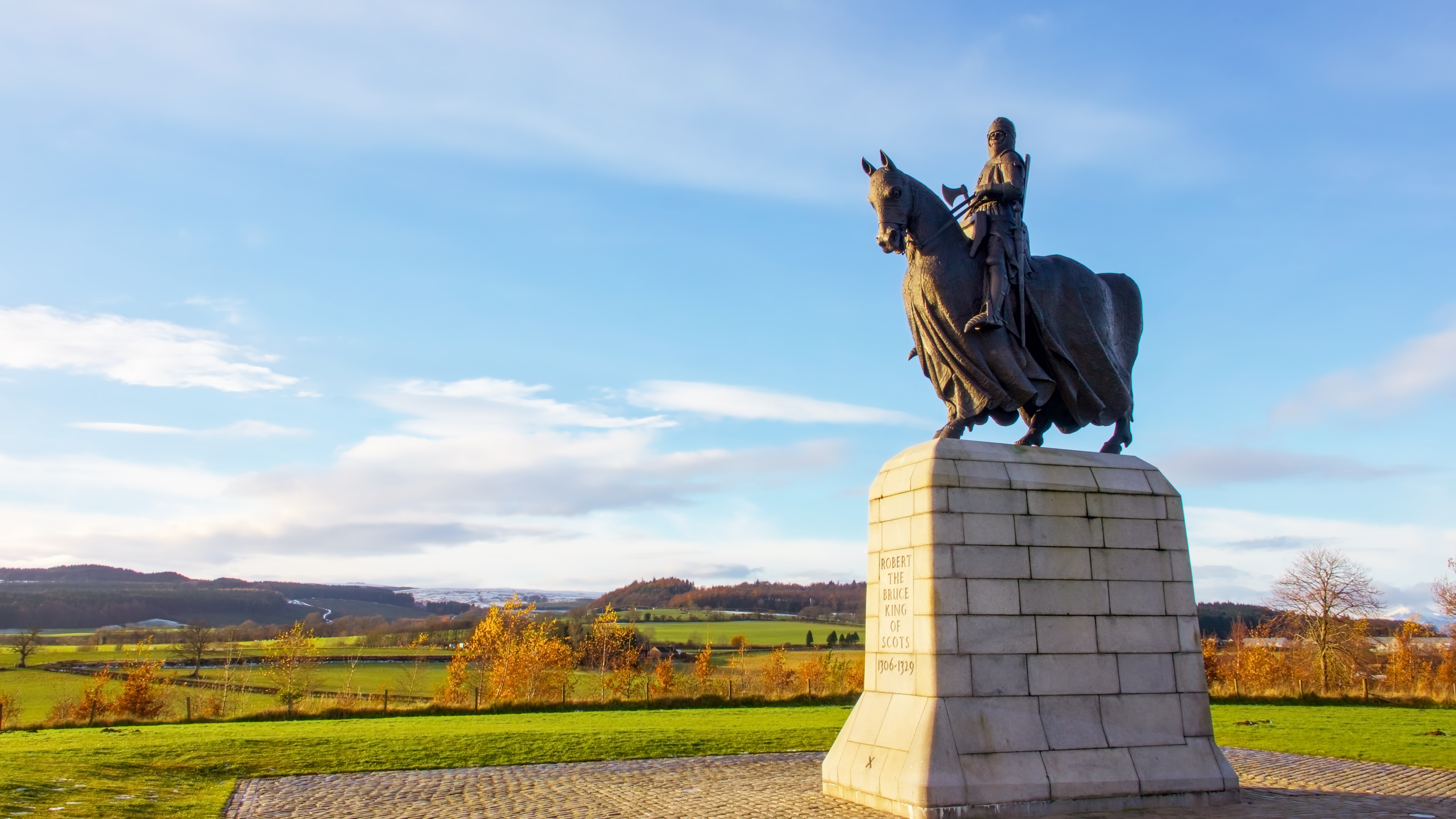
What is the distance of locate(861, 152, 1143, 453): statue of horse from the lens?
1177cm

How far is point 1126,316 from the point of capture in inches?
521

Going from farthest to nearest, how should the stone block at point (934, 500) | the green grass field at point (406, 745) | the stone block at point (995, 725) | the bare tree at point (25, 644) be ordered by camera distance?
the bare tree at point (25, 644)
the green grass field at point (406, 745)
the stone block at point (934, 500)
the stone block at point (995, 725)

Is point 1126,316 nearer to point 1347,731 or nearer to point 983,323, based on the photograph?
point 983,323

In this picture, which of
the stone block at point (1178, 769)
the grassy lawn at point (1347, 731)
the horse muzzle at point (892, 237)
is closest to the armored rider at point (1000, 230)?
the horse muzzle at point (892, 237)

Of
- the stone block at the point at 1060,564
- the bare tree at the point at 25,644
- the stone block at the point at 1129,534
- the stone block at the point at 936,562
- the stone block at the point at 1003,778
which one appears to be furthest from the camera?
the bare tree at the point at 25,644

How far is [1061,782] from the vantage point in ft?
32.6

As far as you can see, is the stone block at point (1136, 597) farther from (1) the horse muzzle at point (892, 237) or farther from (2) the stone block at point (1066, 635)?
(1) the horse muzzle at point (892, 237)

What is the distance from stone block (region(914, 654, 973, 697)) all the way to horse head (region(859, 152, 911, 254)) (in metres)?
4.87

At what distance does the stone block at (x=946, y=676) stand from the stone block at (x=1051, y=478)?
205 cm

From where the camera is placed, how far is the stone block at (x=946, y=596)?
10.2m

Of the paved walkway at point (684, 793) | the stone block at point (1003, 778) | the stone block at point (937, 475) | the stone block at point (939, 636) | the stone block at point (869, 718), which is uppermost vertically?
the stone block at point (937, 475)

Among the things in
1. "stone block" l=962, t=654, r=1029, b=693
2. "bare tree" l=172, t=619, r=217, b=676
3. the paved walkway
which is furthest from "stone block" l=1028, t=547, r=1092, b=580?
"bare tree" l=172, t=619, r=217, b=676

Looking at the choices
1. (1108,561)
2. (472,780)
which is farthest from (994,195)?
(472,780)

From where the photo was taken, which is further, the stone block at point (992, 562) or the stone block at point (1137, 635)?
the stone block at point (1137, 635)
